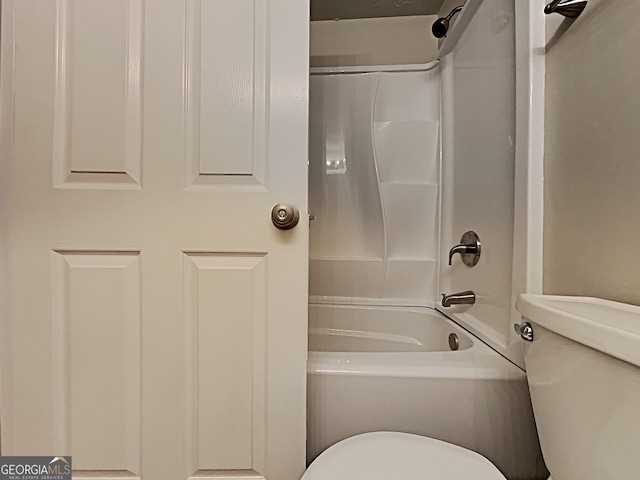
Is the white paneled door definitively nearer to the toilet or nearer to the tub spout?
the toilet

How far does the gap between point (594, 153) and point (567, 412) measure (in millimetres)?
498

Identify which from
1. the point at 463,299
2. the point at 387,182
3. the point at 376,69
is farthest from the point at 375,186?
the point at 463,299

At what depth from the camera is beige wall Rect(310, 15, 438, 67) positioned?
181 centimetres

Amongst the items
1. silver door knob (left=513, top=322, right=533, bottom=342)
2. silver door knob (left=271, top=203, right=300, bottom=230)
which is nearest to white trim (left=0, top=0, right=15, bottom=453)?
silver door knob (left=271, top=203, right=300, bottom=230)

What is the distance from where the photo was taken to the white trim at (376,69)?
1692 millimetres

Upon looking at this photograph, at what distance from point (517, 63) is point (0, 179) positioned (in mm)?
1338

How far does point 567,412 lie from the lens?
1.84 feet

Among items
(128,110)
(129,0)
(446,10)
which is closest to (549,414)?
(128,110)

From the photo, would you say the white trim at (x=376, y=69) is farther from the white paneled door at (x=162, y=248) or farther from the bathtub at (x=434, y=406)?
the bathtub at (x=434, y=406)

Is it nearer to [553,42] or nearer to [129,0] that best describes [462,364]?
[553,42]

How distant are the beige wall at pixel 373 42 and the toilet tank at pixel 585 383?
61.6 inches

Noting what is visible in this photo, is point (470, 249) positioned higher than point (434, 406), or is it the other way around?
point (470, 249)

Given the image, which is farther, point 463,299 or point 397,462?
point 463,299

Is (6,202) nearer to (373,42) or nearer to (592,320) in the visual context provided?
(592,320)
